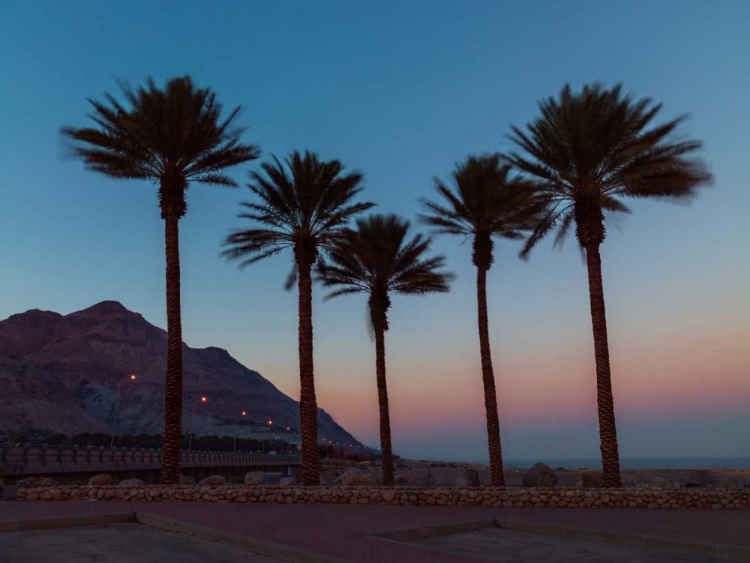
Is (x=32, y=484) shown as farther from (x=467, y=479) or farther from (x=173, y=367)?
(x=467, y=479)

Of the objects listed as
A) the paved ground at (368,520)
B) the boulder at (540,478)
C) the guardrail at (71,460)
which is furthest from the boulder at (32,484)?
the boulder at (540,478)

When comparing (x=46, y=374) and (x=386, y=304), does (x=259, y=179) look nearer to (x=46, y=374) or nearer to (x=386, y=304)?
(x=386, y=304)

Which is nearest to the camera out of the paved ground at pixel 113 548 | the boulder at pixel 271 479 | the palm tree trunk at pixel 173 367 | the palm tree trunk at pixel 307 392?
the paved ground at pixel 113 548

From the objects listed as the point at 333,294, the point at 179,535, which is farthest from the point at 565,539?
the point at 333,294

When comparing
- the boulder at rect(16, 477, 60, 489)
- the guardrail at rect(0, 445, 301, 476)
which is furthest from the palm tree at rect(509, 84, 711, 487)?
the guardrail at rect(0, 445, 301, 476)

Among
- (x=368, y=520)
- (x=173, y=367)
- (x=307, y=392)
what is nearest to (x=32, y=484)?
(x=173, y=367)

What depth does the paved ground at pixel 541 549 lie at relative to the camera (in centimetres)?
1052

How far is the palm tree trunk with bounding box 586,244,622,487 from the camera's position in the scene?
20.3 metres

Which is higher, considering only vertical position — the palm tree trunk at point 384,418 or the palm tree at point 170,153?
the palm tree at point 170,153

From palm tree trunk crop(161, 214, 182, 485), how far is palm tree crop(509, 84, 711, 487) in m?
12.9

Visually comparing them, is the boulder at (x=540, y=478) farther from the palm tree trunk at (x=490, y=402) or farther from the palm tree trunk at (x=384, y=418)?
the palm tree trunk at (x=384, y=418)

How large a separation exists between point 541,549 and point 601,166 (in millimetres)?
14948

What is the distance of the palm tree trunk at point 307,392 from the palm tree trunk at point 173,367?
450 centimetres

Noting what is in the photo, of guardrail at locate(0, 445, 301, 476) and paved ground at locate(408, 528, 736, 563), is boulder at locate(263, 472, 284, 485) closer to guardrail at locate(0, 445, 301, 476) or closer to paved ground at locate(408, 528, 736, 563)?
guardrail at locate(0, 445, 301, 476)
